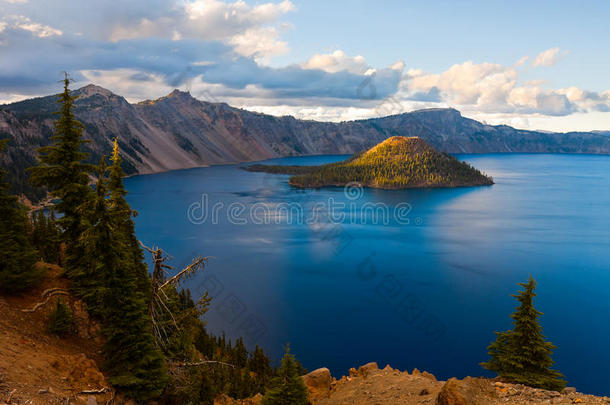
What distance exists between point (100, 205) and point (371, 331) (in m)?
40.1

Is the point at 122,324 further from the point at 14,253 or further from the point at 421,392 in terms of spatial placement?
the point at 421,392

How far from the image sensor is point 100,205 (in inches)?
756

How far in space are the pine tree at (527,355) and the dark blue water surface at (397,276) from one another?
2116 cm

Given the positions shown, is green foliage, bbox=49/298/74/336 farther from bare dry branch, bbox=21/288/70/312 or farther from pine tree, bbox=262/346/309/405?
pine tree, bbox=262/346/309/405

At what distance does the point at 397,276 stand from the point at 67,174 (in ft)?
192

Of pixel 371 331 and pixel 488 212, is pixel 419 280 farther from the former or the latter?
pixel 488 212

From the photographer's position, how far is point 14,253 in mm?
21719

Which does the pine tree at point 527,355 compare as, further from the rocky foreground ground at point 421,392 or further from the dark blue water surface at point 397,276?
the dark blue water surface at point 397,276

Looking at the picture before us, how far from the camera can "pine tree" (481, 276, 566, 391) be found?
2119 centimetres

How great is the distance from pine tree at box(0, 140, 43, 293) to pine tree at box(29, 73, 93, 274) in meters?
2.00

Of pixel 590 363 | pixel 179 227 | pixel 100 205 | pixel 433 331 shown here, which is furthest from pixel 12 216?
pixel 179 227

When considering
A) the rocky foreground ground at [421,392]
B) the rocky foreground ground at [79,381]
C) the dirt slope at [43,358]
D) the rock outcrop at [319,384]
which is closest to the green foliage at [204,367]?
the rocky foreground ground at [79,381]

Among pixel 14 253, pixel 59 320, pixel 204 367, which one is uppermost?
pixel 14 253

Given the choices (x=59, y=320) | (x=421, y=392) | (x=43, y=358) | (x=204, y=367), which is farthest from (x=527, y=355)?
(x=59, y=320)
